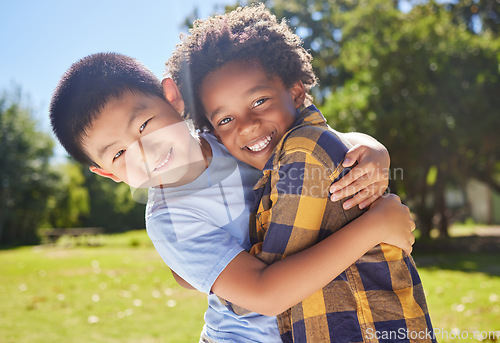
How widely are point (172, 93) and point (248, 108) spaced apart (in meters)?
0.32

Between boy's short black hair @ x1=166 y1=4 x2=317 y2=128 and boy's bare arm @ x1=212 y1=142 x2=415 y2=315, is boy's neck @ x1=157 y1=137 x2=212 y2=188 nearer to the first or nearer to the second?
boy's short black hair @ x1=166 y1=4 x2=317 y2=128

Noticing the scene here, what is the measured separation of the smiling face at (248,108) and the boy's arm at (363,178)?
0.36 meters

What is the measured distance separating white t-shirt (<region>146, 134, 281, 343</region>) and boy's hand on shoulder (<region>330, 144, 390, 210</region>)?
37 centimetres

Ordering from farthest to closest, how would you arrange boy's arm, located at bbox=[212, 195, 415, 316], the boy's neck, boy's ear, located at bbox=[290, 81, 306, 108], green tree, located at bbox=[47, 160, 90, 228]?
green tree, located at bbox=[47, 160, 90, 228] → boy's ear, located at bbox=[290, 81, 306, 108] → the boy's neck → boy's arm, located at bbox=[212, 195, 415, 316]

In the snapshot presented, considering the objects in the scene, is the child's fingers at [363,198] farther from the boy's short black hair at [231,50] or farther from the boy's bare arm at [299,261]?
the boy's short black hair at [231,50]

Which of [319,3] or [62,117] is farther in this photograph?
[319,3]

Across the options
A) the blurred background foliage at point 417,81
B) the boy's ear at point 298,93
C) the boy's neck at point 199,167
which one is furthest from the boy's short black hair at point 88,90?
the blurred background foliage at point 417,81

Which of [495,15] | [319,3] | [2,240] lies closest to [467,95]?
[495,15]

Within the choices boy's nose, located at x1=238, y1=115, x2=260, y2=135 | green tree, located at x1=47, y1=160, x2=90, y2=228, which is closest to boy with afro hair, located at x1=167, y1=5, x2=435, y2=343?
boy's nose, located at x1=238, y1=115, x2=260, y2=135

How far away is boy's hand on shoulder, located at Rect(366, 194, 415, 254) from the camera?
49.7 inches

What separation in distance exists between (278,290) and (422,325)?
43 centimetres

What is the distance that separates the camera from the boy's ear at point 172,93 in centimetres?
167

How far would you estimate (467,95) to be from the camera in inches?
366

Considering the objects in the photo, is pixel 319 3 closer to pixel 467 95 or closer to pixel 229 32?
pixel 467 95
